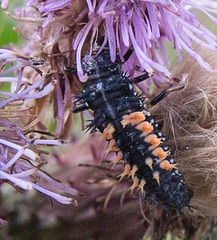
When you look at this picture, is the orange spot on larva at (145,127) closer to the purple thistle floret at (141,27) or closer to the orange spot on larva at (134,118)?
the orange spot on larva at (134,118)

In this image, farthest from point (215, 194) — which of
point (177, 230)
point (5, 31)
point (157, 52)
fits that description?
point (5, 31)

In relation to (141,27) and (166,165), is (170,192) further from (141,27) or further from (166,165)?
(141,27)

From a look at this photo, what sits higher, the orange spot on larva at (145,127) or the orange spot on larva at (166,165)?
the orange spot on larva at (145,127)

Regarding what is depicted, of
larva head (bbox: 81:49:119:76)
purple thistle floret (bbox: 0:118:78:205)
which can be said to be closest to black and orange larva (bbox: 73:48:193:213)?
larva head (bbox: 81:49:119:76)

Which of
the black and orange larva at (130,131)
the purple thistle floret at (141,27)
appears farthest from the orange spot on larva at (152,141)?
the purple thistle floret at (141,27)

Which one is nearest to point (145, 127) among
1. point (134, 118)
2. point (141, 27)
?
point (134, 118)

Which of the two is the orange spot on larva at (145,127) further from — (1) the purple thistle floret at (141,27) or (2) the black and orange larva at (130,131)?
(1) the purple thistle floret at (141,27)

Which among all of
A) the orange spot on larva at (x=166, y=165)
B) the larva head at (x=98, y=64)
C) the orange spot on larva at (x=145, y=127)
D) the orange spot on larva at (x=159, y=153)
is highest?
the larva head at (x=98, y=64)

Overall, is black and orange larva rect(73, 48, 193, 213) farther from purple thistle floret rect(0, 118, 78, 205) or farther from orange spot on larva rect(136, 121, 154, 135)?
purple thistle floret rect(0, 118, 78, 205)
